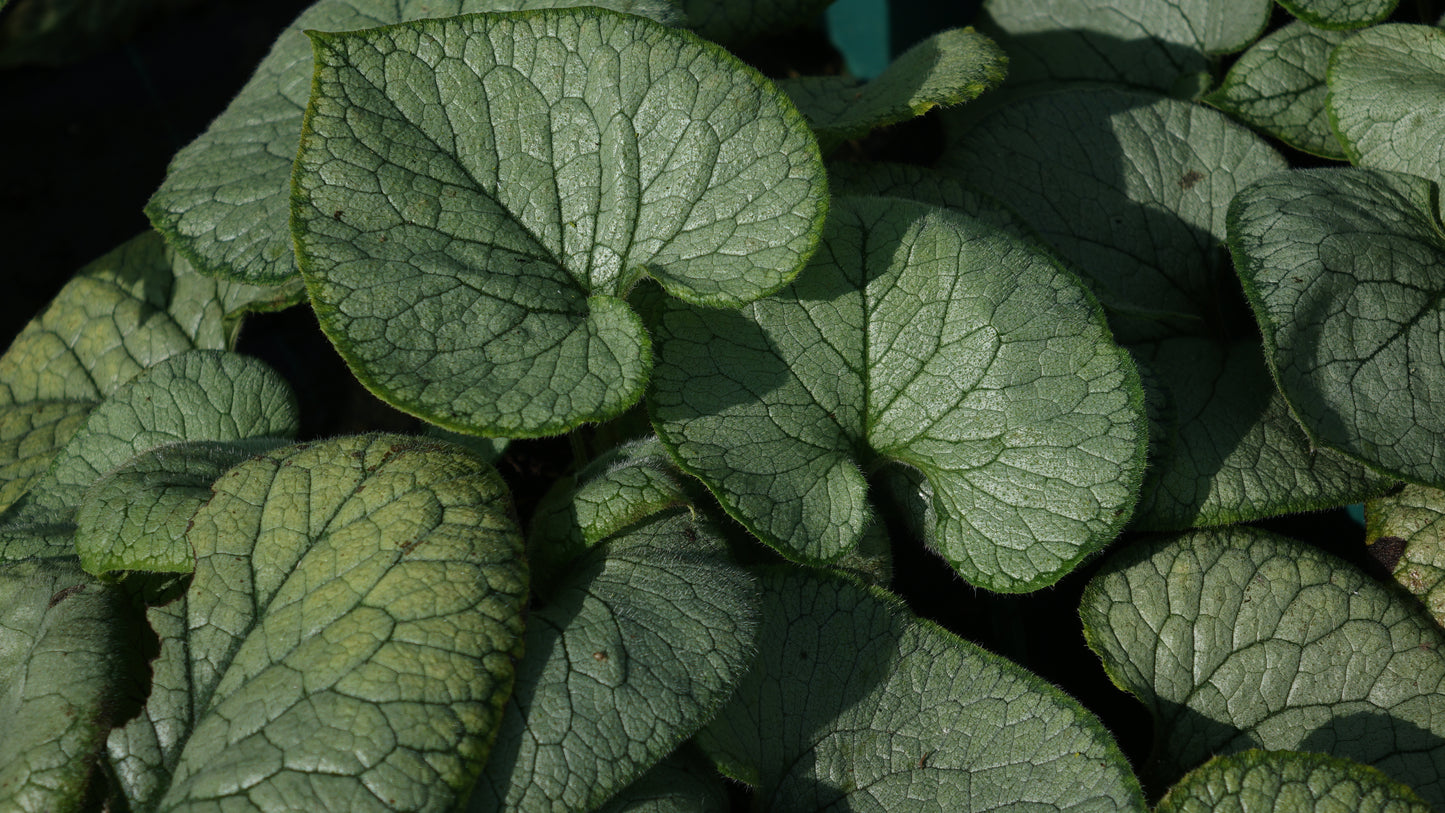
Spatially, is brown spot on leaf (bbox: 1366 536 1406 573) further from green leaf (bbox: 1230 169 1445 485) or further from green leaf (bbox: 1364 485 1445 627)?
green leaf (bbox: 1230 169 1445 485)

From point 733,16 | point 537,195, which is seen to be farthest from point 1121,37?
point 537,195

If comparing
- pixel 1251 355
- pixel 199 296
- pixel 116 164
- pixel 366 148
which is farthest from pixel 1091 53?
pixel 116 164

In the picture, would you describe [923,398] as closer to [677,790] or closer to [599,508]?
[599,508]

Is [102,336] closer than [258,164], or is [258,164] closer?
[258,164]

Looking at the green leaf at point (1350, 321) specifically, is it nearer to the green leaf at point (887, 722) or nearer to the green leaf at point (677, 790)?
the green leaf at point (887, 722)

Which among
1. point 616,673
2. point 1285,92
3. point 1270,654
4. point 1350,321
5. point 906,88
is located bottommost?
point 1270,654

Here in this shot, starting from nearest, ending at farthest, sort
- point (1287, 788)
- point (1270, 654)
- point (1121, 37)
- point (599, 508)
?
point (1287, 788) → point (599, 508) → point (1270, 654) → point (1121, 37)

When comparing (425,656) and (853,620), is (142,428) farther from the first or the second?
(853,620)

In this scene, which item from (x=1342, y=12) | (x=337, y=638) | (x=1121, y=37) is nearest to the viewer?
(x=337, y=638)
